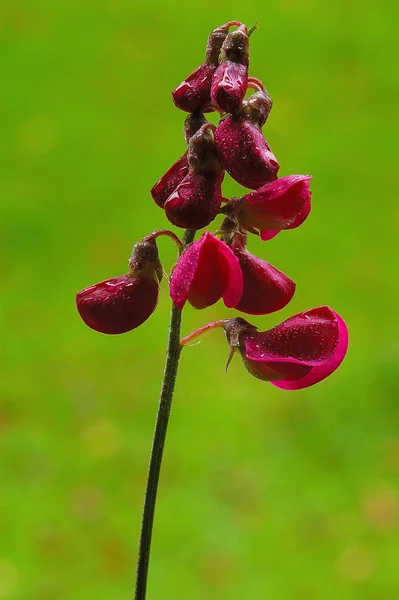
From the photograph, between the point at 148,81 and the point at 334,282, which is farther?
the point at 148,81

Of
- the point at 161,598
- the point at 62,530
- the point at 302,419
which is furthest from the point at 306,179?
the point at 302,419

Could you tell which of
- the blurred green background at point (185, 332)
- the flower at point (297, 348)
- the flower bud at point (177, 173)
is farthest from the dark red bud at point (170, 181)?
the blurred green background at point (185, 332)

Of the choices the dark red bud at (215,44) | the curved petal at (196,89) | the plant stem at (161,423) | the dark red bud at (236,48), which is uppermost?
the dark red bud at (215,44)

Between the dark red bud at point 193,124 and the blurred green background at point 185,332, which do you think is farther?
the blurred green background at point 185,332

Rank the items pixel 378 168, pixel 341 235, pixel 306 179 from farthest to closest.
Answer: pixel 378 168, pixel 341 235, pixel 306 179

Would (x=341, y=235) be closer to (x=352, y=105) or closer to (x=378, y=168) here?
(x=378, y=168)

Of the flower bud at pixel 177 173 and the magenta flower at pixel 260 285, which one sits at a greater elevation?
the flower bud at pixel 177 173

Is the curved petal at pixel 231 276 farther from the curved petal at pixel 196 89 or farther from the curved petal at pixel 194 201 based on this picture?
the curved petal at pixel 196 89

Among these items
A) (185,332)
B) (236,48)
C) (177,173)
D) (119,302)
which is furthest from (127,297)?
(185,332)
